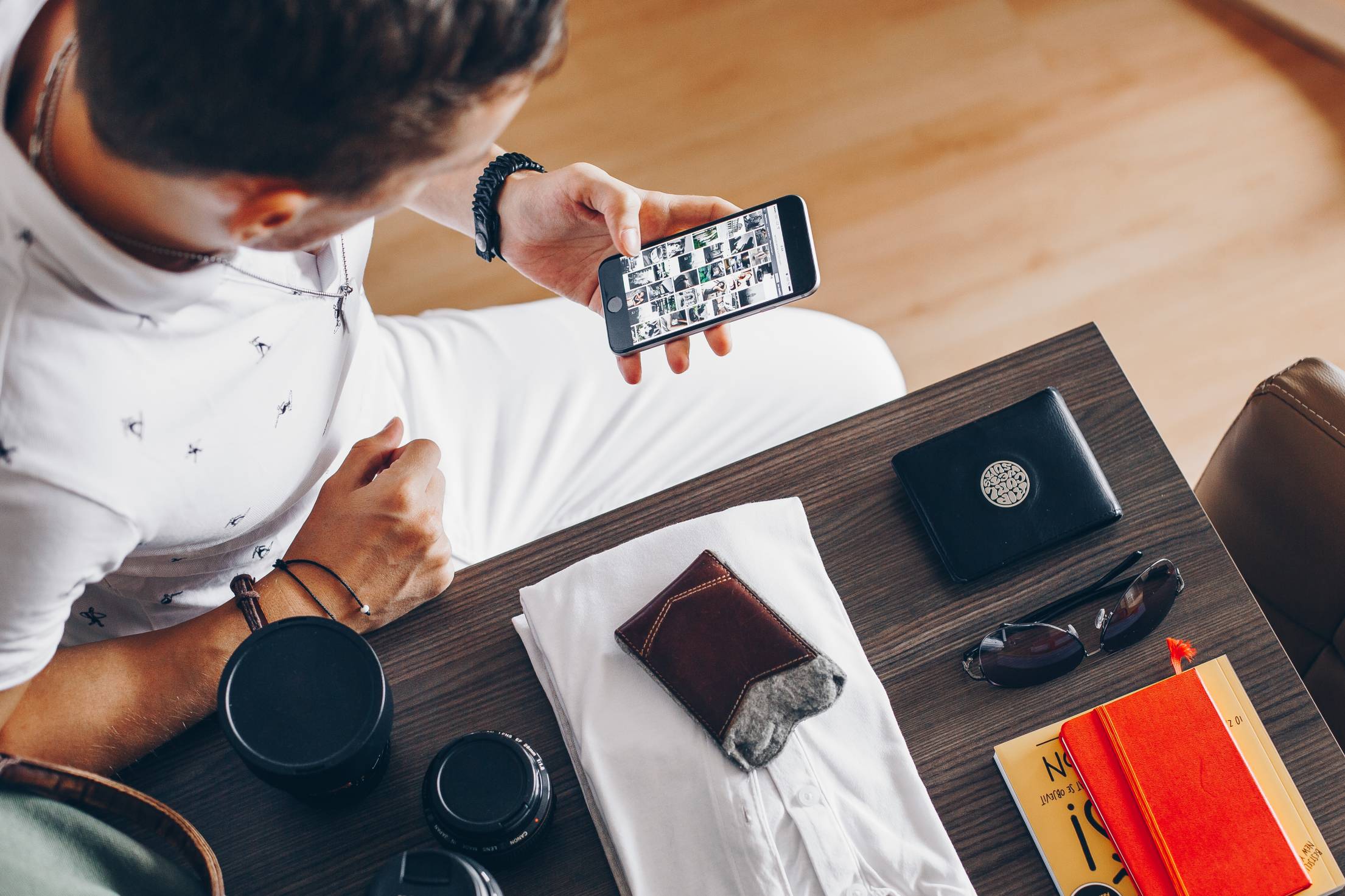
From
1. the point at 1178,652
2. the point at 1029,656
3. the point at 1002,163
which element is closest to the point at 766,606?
the point at 1029,656

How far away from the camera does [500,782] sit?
63cm

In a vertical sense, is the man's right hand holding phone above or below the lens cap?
above

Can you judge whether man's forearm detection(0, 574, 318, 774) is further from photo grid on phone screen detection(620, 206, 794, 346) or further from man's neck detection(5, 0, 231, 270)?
photo grid on phone screen detection(620, 206, 794, 346)

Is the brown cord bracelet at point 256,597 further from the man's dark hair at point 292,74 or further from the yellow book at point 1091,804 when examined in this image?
the yellow book at point 1091,804

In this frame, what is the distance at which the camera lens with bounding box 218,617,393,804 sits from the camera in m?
0.60

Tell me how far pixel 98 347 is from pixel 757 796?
0.53 metres

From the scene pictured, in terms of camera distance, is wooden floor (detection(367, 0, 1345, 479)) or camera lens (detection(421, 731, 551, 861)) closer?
camera lens (detection(421, 731, 551, 861))

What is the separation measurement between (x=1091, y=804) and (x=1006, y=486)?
247 millimetres

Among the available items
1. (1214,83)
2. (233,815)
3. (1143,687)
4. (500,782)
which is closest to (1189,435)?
(1214,83)

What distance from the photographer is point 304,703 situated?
2.01ft

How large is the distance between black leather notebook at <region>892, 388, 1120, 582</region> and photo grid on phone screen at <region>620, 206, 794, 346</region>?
0.20m

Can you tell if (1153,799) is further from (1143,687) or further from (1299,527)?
(1299,527)

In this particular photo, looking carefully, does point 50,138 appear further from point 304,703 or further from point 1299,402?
point 1299,402

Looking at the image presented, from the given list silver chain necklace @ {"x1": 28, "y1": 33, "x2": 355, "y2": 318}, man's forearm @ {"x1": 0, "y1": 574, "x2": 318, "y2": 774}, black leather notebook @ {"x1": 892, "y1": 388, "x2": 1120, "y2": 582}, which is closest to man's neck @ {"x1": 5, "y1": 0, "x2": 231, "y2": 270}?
silver chain necklace @ {"x1": 28, "y1": 33, "x2": 355, "y2": 318}
